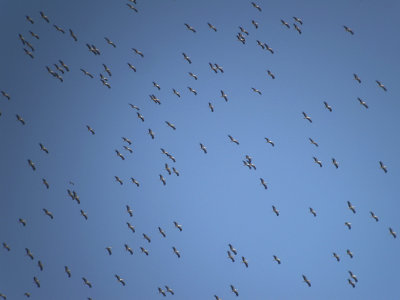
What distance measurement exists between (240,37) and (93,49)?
13192 millimetres

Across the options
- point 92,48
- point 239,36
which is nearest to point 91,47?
point 92,48

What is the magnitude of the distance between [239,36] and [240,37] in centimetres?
29

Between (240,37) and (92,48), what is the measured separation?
1325 centimetres

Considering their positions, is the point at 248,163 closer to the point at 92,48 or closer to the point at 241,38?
the point at 241,38

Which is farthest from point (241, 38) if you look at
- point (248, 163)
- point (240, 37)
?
point (248, 163)

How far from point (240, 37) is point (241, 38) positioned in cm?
14

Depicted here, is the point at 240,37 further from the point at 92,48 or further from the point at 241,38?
the point at 92,48

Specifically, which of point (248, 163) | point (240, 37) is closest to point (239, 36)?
point (240, 37)

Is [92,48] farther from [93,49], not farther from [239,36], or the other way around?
[239,36]

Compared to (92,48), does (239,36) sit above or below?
above

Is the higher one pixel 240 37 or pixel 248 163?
pixel 240 37

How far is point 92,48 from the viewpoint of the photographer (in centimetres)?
7206

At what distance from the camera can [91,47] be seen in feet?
237

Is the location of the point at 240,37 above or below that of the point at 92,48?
above
